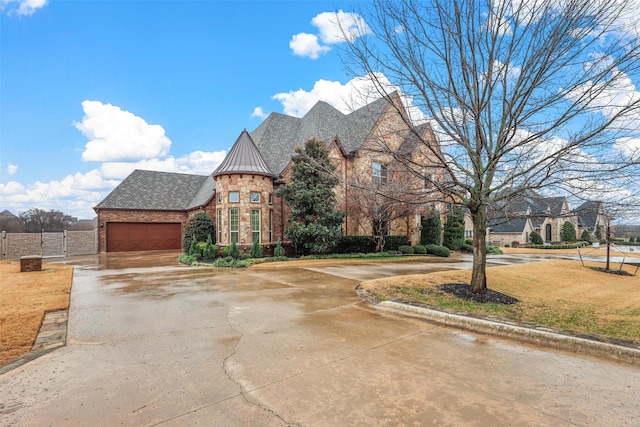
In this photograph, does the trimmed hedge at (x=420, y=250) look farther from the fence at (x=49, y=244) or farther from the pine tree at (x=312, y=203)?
the fence at (x=49, y=244)

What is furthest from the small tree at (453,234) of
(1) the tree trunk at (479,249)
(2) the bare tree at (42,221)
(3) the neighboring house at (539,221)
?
(2) the bare tree at (42,221)

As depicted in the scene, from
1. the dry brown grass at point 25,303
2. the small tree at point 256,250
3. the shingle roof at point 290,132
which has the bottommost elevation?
the dry brown grass at point 25,303

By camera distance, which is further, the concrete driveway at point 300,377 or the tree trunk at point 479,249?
the tree trunk at point 479,249

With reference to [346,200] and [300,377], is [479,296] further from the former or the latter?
[346,200]

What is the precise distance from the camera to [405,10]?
7.17m

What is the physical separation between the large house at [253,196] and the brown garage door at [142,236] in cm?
7

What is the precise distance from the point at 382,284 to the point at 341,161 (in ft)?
44.6

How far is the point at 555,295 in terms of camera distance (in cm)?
945

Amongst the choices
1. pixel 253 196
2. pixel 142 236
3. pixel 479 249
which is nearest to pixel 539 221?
pixel 479 249

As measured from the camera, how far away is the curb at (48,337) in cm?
423

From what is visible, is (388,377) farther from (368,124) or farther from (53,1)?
(53,1)

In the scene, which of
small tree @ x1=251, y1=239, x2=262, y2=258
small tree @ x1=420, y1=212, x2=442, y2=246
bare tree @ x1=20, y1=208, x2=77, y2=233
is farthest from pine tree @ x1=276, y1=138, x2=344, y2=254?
bare tree @ x1=20, y1=208, x2=77, y2=233

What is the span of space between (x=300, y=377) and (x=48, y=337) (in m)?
4.50

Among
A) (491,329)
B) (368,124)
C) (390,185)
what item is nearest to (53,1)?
(368,124)
